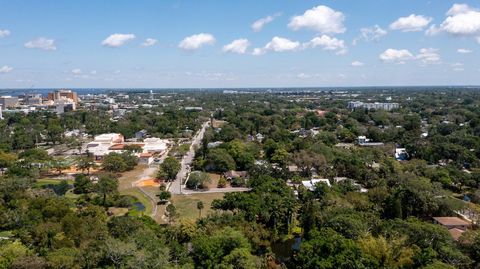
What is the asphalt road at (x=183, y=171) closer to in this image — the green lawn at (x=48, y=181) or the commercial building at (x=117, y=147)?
the commercial building at (x=117, y=147)

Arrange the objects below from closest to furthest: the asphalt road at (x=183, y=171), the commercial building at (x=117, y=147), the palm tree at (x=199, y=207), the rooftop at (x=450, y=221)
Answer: the rooftop at (x=450, y=221) < the palm tree at (x=199, y=207) < the asphalt road at (x=183, y=171) < the commercial building at (x=117, y=147)

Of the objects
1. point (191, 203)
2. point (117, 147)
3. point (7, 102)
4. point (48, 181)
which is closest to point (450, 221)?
point (191, 203)

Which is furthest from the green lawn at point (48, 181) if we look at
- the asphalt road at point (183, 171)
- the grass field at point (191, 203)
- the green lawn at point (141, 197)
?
the grass field at point (191, 203)

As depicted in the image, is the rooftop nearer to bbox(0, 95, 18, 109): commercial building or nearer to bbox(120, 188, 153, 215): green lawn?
bbox(120, 188, 153, 215): green lawn

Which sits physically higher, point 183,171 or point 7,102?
point 7,102

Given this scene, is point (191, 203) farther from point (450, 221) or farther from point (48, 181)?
Answer: point (450, 221)

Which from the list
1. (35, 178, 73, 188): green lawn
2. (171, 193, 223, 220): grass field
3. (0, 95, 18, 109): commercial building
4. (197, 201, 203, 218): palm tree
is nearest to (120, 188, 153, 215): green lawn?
(171, 193, 223, 220): grass field

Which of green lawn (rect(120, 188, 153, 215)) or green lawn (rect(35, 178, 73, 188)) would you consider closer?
green lawn (rect(120, 188, 153, 215))

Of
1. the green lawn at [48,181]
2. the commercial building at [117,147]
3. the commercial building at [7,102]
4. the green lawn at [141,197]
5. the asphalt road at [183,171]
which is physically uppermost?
the commercial building at [7,102]

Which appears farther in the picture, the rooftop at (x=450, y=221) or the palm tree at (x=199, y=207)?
the palm tree at (x=199, y=207)
